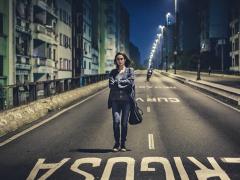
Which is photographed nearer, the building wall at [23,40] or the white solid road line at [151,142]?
the white solid road line at [151,142]

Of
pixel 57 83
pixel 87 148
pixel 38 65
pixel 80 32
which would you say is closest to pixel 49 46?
pixel 38 65

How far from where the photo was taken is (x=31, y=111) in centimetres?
1594

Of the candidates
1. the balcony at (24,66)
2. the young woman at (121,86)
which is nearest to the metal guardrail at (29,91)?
the young woman at (121,86)

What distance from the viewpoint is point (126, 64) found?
978 cm

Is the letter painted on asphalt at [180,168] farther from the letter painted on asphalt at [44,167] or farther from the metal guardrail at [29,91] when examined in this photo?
the metal guardrail at [29,91]

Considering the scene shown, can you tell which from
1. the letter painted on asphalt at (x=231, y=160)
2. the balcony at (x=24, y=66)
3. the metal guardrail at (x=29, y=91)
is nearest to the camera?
the letter painted on asphalt at (x=231, y=160)

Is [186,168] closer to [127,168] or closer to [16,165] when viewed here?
[127,168]

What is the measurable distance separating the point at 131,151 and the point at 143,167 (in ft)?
5.70

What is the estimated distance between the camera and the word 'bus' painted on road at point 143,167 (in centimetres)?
770

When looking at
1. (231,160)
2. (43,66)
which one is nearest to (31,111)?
(231,160)

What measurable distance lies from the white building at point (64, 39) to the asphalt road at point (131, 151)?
41743mm

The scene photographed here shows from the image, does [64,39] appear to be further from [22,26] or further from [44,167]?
[44,167]

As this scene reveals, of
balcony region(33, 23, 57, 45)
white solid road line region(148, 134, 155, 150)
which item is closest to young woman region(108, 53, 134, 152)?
white solid road line region(148, 134, 155, 150)

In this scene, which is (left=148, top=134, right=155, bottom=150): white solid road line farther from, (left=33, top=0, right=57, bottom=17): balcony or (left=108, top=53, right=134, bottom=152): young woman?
(left=33, top=0, right=57, bottom=17): balcony
